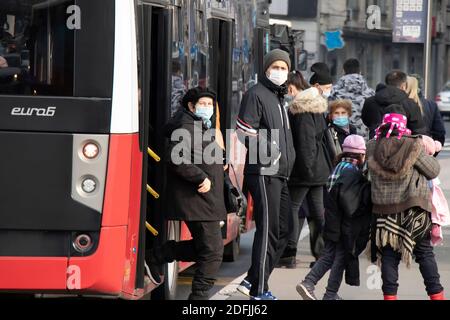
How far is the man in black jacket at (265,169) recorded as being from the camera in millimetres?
10492

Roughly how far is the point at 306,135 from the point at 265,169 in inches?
80.5

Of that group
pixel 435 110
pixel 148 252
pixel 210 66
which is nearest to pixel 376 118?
pixel 435 110

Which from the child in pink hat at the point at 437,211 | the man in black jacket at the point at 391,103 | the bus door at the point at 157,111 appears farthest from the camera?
the man in black jacket at the point at 391,103

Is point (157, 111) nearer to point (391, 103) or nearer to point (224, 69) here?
point (224, 69)

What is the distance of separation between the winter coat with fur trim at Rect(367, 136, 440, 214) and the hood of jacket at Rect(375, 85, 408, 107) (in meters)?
3.85

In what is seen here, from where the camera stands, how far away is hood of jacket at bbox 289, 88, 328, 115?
12.6m

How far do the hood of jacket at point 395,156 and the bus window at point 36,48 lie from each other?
245 centimetres

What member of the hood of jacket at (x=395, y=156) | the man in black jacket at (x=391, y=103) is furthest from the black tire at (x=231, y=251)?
the hood of jacket at (x=395, y=156)

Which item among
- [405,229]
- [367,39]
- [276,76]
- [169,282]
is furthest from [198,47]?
→ [367,39]

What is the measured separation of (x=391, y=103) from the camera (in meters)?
13.7

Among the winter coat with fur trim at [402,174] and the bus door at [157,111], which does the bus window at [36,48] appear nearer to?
the bus door at [157,111]

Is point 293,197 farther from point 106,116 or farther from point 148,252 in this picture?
point 106,116

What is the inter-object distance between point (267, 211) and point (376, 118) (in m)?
3.88
